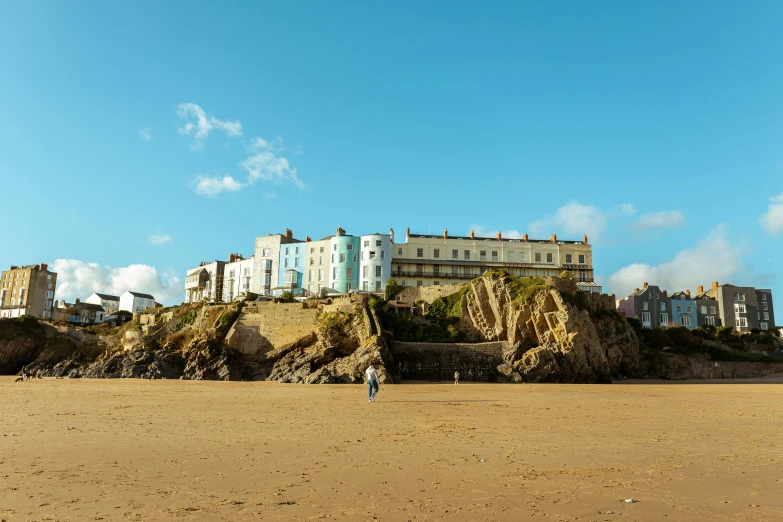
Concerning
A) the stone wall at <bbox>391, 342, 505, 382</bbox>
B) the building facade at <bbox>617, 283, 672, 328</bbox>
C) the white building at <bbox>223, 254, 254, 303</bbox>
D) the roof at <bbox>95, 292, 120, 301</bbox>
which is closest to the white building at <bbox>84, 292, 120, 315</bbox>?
the roof at <bbox>95, 292, 120, 301</bbox>

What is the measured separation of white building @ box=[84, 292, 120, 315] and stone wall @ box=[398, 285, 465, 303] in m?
67.2

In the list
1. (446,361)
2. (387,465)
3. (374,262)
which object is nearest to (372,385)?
(387,465)

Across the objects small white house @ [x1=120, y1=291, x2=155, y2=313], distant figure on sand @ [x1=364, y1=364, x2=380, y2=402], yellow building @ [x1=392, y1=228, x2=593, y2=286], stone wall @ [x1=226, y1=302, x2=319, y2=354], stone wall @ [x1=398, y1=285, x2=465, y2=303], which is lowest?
distant figure on sand @ [x1=364, y1=364, x2=380, y2=402]

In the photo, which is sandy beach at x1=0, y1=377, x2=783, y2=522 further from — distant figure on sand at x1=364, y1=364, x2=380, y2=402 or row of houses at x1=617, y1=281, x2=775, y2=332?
row of houses at x1=617, y1=281, x2=775, y2=332

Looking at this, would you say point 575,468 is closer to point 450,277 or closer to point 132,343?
point 132,343

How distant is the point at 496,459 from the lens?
8805 millimetres

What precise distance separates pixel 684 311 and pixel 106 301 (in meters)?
92.1

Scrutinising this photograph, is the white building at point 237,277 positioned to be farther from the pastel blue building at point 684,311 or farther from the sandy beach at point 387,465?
the pastel blue building at point 684,311

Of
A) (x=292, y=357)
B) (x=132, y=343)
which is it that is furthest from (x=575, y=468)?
(x=132, y=343)

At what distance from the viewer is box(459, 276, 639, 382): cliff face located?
3491cm

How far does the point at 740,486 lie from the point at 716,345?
51.2 m

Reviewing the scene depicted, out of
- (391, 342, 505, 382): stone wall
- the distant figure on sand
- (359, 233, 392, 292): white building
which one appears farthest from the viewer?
(359, 233, 392, 292): white building

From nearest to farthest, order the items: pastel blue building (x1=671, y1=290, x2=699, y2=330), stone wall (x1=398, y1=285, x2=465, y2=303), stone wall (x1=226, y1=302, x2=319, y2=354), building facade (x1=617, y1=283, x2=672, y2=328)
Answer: stone wall (x1=226, y1=302, x2=319, y2=354) → stone wall (x1=398, y1=285, x2=465, y2=303) → building facade (x1=617, y1=283, x2=672, y2=328) → pastel blue building (x1=671, y1=290, x2=699, y2=330)

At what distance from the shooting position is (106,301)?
96062 millimetres
